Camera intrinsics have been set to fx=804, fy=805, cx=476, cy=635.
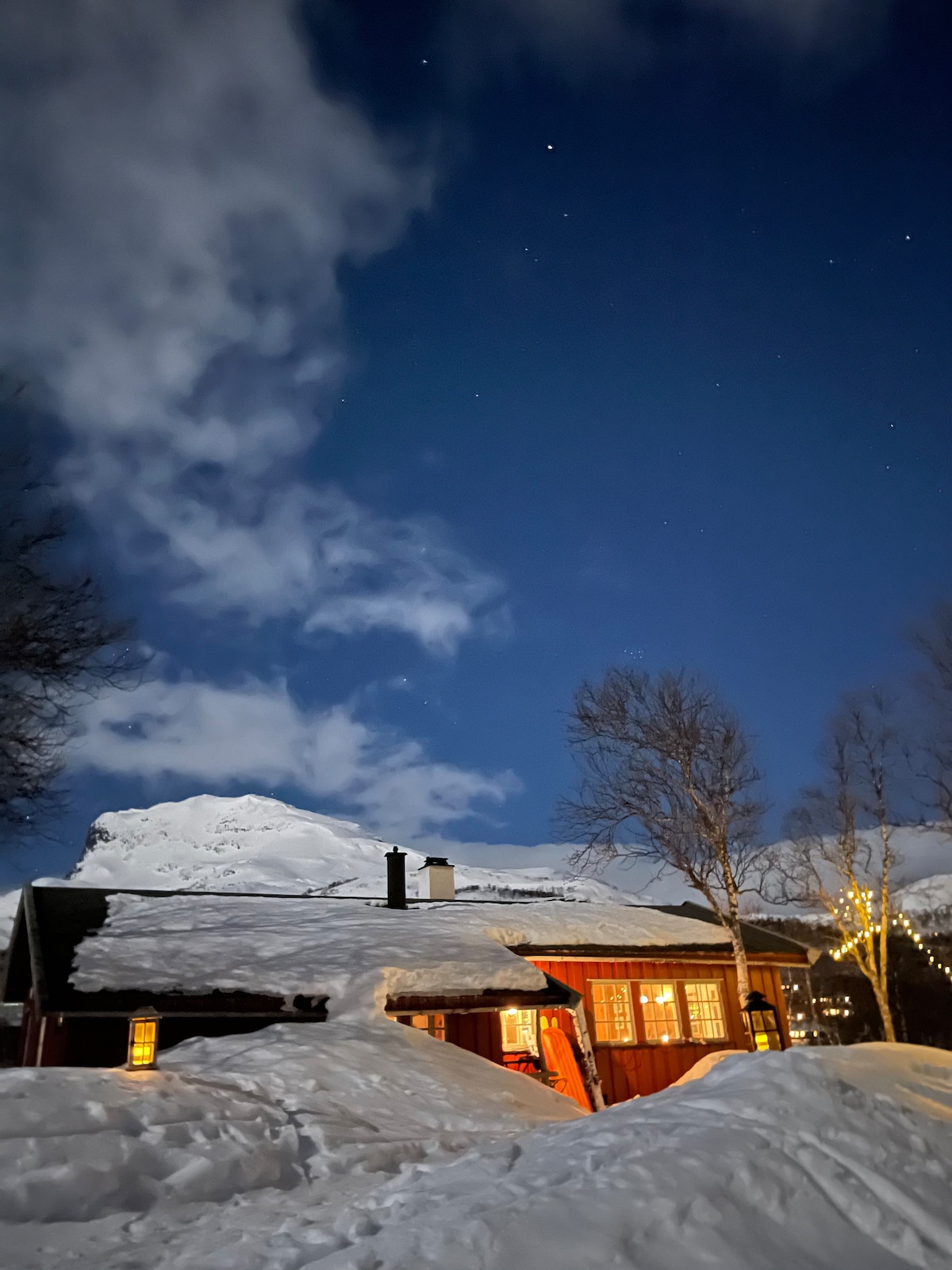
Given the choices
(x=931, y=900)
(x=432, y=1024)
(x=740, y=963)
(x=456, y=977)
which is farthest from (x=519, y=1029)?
(x=931, y=900)

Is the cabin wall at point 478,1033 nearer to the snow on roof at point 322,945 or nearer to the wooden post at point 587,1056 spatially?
the snow on roof at point 322,945

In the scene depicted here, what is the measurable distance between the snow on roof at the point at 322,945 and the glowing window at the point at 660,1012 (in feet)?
2.97

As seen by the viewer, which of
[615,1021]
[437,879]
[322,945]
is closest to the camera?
[322,945]

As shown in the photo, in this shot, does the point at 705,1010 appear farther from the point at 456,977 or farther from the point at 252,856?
the point at 252,856

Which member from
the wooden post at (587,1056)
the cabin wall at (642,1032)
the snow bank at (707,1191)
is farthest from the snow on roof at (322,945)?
the snow bank at (707,1191)

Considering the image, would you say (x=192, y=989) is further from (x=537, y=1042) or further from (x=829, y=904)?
(x=829, y=904)

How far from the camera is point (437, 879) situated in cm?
1758

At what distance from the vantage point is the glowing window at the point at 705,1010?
15.3 m

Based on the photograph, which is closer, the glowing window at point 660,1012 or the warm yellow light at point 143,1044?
the warm yellow light at point 143,1044

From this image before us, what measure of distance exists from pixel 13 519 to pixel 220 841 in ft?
415

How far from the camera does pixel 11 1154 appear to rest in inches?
176

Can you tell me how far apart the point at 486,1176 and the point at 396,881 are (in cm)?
1204

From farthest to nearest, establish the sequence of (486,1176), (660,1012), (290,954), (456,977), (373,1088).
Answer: (660,1012) → (290,954) → (456,977) → (373,1088) → (486,1176)

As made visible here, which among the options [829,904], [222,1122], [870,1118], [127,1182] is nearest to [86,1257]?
[127,1182]
